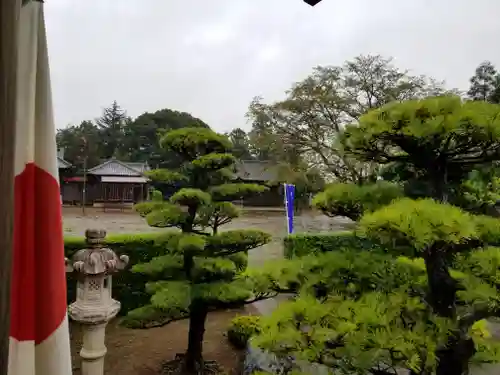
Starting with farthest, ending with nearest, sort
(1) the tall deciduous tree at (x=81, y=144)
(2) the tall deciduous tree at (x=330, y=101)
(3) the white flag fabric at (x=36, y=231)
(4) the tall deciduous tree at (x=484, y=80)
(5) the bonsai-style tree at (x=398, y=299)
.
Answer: (1) the tall deciduous tree at (x=81, y=144) < (4) the tall deciduous tree at (x=484, y=80) < (2) the tall deciduous tree at (x=330, y=101) < (5) the bonsai-style tree at (x=398, y=299) < (3) the white flag fabric at (x=36, y=231)

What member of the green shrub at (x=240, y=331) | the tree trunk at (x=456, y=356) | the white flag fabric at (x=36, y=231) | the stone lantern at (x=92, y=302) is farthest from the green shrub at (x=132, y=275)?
the white flag fabric at (x=36, y=231)

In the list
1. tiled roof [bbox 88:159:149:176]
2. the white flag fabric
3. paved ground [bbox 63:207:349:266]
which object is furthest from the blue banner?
tiled roof [bbox 88:159:149:176]

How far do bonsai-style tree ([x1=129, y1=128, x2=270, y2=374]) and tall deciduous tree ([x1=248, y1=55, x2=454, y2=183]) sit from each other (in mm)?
6928

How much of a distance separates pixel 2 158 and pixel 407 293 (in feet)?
4.88

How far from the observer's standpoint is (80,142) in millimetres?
22125

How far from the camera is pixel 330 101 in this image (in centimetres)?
1028

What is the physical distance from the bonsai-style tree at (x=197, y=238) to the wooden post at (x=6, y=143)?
2.58 metres

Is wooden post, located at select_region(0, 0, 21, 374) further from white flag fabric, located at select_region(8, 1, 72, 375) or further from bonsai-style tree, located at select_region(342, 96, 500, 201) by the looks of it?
bonsai-style tree, located at select_region(342, 96, 500, 201)

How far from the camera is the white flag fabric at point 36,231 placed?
61cm

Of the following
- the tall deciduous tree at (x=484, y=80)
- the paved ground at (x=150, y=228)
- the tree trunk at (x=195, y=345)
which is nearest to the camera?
the tree trunk at (x=195, y=345)

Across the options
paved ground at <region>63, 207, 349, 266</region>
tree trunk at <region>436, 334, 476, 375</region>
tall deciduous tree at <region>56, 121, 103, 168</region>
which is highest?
tall deciduous tree at <region>56, 121, 103, 168</region>

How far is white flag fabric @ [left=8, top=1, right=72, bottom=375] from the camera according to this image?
608mm

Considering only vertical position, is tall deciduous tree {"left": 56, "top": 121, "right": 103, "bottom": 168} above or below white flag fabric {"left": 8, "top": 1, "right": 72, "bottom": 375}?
above

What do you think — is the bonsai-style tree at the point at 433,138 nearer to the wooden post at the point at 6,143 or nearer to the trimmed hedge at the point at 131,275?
the wooden post at the point at 6,143
